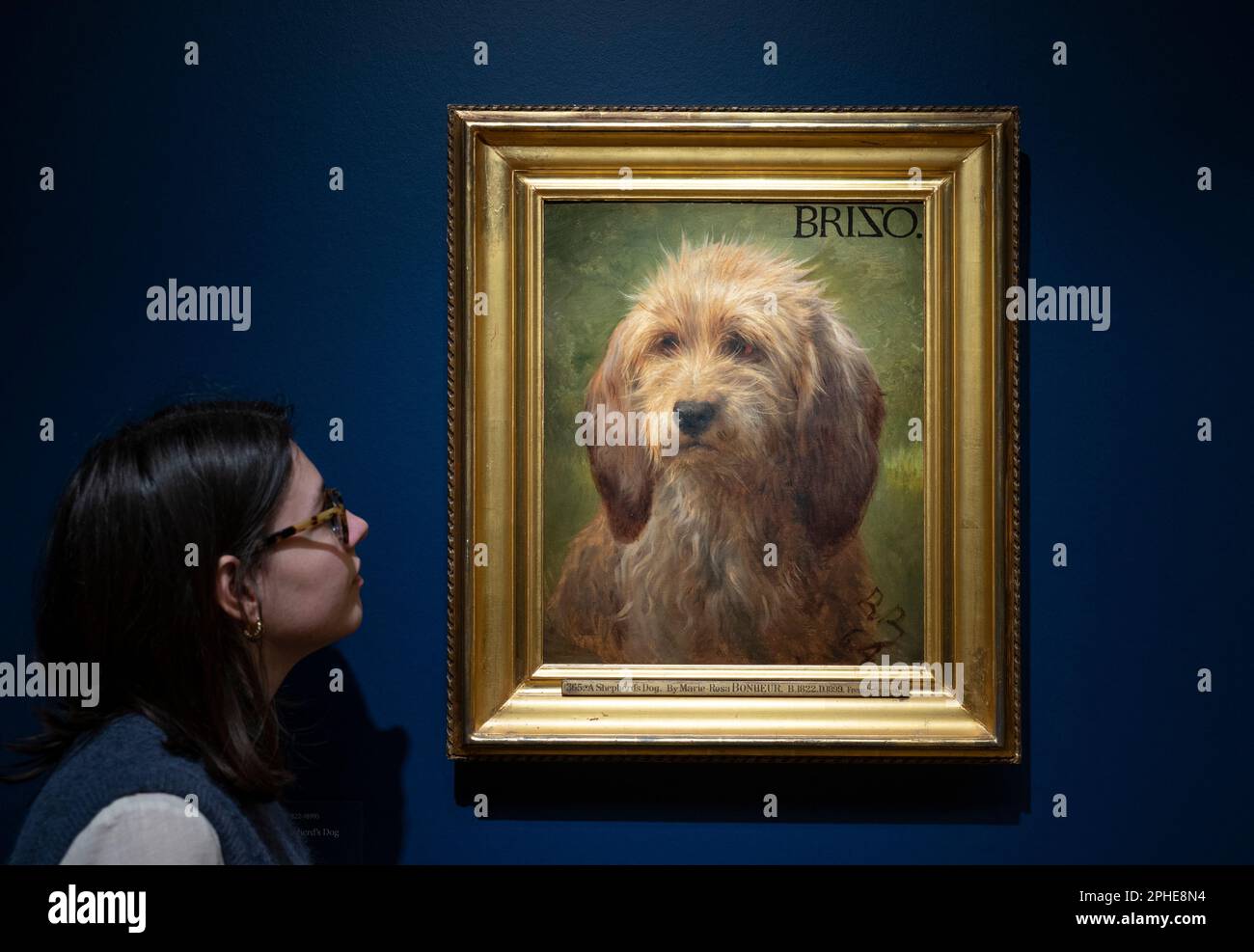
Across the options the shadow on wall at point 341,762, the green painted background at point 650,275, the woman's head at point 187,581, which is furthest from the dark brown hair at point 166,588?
the green painted background at point 650,275

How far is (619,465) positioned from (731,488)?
0.18m

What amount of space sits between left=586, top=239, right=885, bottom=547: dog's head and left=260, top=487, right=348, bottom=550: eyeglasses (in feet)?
1.30

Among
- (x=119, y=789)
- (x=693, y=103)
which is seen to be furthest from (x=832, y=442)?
(x=119, y=789)

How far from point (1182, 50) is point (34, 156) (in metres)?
1.87

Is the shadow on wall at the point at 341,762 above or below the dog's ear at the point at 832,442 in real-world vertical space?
below

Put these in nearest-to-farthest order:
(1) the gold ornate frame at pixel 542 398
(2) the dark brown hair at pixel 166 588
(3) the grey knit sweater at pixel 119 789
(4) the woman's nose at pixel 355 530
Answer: (3) the grey knit sweater at pixel 119 789
(2) the dark brown hair at pixel 166 588
(4) the woman's nose at pixel 355 530
(1) the gold ornate frame at pixel 542 398

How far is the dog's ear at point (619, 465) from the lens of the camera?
1464 millimetres

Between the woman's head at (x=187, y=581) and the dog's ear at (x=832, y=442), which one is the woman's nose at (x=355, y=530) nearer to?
the woman's head at (x=187, y=581)

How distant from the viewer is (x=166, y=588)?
112 centimetres

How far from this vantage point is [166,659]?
1113mm

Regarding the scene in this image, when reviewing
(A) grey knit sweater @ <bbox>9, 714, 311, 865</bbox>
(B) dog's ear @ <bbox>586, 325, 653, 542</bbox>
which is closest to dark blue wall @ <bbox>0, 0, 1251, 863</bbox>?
(B) dog's ear @ <bbox>586, 325, 653, 542</bbox>

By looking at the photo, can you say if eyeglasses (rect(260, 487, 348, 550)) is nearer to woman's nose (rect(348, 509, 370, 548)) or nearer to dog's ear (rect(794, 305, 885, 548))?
woman's nose (rect(348, 509, 370, 548))

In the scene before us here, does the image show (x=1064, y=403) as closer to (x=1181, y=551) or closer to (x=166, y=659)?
(x=1181, y=551)

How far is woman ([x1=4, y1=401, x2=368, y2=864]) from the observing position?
41.2 inches
